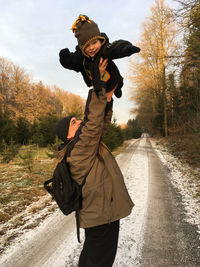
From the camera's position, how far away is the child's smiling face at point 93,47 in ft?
4.36

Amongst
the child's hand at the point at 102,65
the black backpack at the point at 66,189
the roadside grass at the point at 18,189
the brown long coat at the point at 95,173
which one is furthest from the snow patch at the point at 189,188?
the roadside grass at the point at 18,189

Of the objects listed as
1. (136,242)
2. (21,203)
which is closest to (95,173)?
(136,242)

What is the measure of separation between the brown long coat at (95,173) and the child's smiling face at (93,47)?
0.93 feet

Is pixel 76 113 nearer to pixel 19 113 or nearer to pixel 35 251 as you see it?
pixel 35 251

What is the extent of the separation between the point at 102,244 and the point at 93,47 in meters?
1.56

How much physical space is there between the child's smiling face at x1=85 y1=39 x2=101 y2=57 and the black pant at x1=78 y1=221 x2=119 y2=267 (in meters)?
1.36

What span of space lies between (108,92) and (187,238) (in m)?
2.69

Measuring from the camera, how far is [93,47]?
4.36 ft

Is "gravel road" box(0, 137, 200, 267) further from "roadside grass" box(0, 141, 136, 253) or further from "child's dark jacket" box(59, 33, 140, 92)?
"child's dark jacket" box(59, 33, 140, 92)

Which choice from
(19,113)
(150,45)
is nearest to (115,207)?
(150,45)

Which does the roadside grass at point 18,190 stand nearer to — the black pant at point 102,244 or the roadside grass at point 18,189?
the roadside grass at point 18,189

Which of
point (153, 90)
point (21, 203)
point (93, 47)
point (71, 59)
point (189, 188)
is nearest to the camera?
point (93, 47)

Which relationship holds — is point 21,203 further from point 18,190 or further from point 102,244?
point 102,244

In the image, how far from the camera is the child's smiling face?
1.33m
